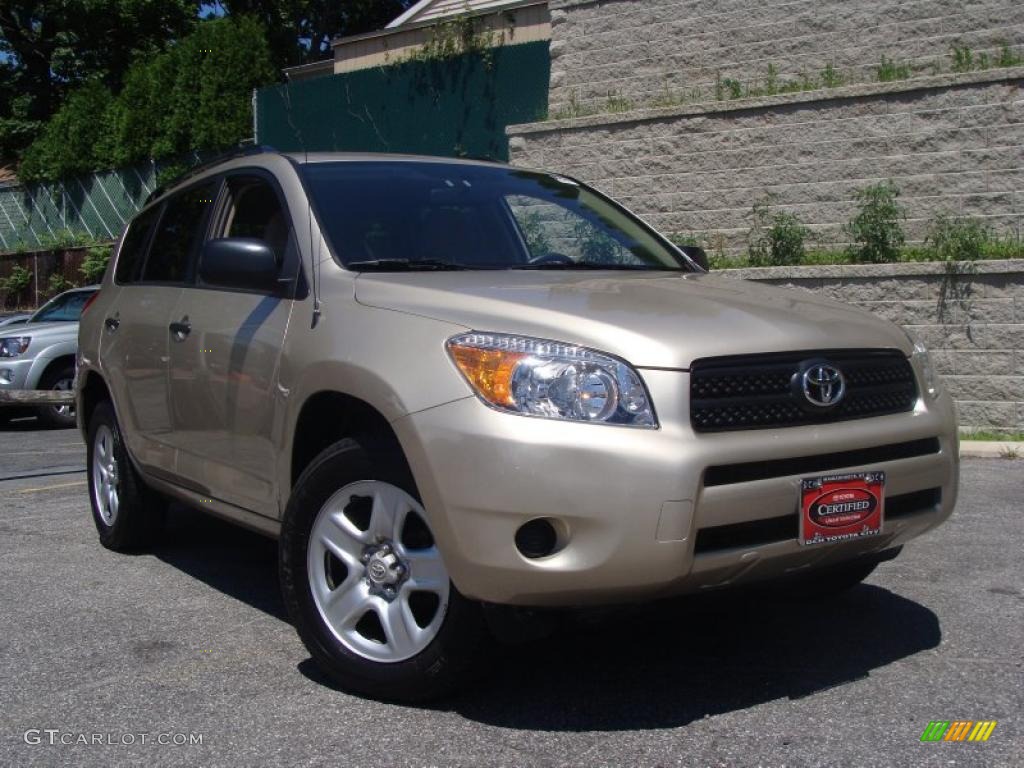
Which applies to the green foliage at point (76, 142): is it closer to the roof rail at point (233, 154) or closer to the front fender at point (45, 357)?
the front fender at point (45, 357)

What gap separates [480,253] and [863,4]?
335 inches

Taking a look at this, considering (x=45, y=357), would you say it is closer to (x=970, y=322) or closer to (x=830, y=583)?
(x=970, y=322)

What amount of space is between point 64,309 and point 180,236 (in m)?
9.22

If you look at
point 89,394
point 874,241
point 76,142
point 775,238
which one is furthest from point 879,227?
point 76,142

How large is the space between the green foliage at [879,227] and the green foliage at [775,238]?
51 cm

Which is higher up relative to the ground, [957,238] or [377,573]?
[957,238]

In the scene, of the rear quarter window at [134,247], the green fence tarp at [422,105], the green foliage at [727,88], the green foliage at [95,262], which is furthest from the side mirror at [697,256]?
the green foliage at [95,262]

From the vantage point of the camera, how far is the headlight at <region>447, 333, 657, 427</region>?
347cm

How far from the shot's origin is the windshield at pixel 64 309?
1400 cm

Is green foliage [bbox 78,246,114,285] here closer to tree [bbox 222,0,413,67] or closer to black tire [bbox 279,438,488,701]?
tree [bbox 222,0,413,67]

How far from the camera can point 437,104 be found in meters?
15.5

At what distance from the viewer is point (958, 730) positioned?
3576mm

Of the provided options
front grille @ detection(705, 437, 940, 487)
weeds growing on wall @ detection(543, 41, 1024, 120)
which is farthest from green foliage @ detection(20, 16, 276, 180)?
front grille @ detection(705, 437, 940, 487)

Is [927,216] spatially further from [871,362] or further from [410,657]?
[410,657]
